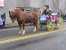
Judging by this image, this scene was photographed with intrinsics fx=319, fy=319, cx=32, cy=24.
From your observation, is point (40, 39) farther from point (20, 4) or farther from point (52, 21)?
point (20, 4)

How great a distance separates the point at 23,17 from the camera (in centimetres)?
1730

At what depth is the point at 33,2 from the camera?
29453 mm

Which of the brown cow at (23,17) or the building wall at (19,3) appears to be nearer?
the brown cow at (23,17)

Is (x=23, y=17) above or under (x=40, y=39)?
above

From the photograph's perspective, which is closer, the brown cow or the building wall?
the brown cow

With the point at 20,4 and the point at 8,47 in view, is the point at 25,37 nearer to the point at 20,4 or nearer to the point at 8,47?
the point at 8,47

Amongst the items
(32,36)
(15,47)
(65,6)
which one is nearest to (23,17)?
(32,36)

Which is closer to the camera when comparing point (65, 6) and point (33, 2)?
point (33, 2)

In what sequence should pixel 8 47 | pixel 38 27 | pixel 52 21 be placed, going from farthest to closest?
pixel 52 21
pixel 38 27
pixel 8 47

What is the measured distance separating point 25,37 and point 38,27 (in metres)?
3.61

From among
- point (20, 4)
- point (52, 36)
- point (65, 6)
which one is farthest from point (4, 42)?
point (65, 6)

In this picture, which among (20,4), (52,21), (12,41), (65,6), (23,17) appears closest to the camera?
(12,41)

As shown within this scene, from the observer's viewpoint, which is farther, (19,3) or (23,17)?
(19,3)

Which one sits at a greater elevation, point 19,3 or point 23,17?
point 19,3
